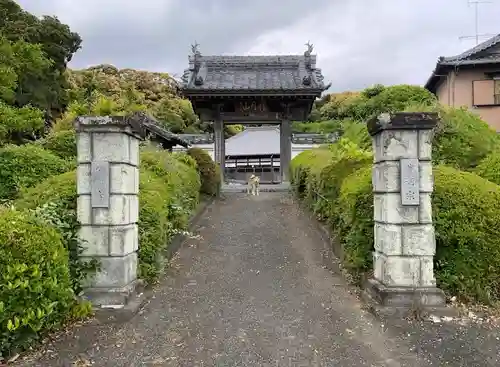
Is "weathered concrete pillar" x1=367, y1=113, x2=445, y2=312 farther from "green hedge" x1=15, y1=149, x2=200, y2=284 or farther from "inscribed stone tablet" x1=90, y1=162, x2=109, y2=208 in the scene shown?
"inscribed stone tablet" x1=90, y1=162, x2=109, y2=208

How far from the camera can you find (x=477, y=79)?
63.0ft

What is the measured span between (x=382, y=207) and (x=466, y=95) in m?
17.0

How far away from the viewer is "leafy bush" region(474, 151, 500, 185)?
23.2ft

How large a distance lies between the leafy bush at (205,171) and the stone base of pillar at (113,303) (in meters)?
9.21

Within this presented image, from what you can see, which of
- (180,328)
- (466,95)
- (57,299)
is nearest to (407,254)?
(180,328)

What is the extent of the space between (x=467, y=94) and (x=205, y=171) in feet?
41.9

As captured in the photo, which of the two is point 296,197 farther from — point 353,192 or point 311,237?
point 353,192

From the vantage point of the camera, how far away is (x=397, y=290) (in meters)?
5.01

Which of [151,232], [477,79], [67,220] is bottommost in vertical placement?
[151,232]

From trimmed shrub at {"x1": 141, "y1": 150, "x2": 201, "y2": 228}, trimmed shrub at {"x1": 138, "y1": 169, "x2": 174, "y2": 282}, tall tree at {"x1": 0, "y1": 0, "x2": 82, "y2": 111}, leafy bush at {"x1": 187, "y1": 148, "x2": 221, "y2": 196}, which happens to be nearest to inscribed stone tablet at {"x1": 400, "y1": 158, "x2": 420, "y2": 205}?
trimmed shrub at {"x1": 138, "y1": 169, "x2": 174, "y2": 282}

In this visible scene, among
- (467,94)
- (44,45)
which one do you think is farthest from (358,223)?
(44,45)

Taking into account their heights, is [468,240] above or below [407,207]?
below

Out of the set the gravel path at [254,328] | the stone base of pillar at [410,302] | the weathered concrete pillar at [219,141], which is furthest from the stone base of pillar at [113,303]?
the weathered concrete pillar at [219,141]

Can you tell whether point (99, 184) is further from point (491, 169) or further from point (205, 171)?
point (205, 171)
